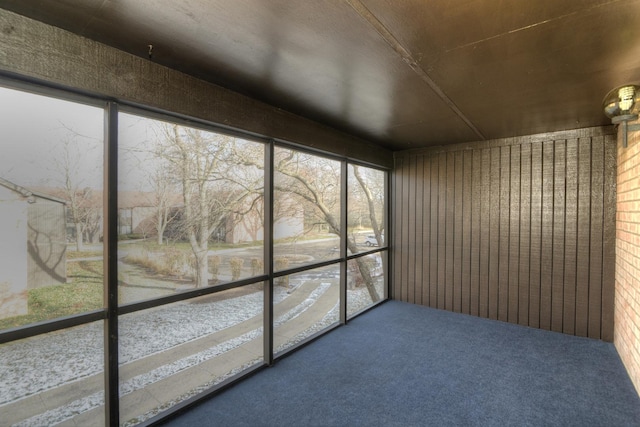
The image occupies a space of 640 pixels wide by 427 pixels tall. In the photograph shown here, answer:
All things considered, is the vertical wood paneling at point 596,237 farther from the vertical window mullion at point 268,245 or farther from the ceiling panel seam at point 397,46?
the vertical window mullion at point 268,245

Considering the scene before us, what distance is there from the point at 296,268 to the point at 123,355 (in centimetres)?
161

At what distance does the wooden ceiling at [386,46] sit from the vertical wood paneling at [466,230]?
1.46 m

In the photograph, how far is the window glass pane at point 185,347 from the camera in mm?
2102

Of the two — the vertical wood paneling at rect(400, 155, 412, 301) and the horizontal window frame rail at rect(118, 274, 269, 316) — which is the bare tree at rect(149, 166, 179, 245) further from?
the vertical wood paneling at rect(400, 155, 412, 301)

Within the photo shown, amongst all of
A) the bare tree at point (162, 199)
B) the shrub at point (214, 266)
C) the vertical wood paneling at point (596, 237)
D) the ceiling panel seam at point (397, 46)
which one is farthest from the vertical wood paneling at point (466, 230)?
the bare tree at point (162, 199)

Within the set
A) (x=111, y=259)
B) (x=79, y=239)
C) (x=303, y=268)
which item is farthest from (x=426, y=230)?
(x=79, y=239)

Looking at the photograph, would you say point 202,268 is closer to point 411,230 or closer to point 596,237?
point 411,230

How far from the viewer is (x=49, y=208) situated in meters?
1.67

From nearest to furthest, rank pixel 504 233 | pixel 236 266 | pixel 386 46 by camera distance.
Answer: pixel 386 46
pixel 236 266
pixel 504 233

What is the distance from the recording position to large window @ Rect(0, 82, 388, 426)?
5.30 ft

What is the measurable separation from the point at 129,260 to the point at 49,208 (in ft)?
1.79

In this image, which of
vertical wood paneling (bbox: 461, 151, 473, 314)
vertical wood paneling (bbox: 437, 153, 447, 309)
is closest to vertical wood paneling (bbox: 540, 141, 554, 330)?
vertical wood paneling (bbox: 461, 151, 473, 314)

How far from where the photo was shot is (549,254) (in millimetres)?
3643

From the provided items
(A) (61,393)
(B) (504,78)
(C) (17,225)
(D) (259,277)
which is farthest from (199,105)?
(B) (504,78)
